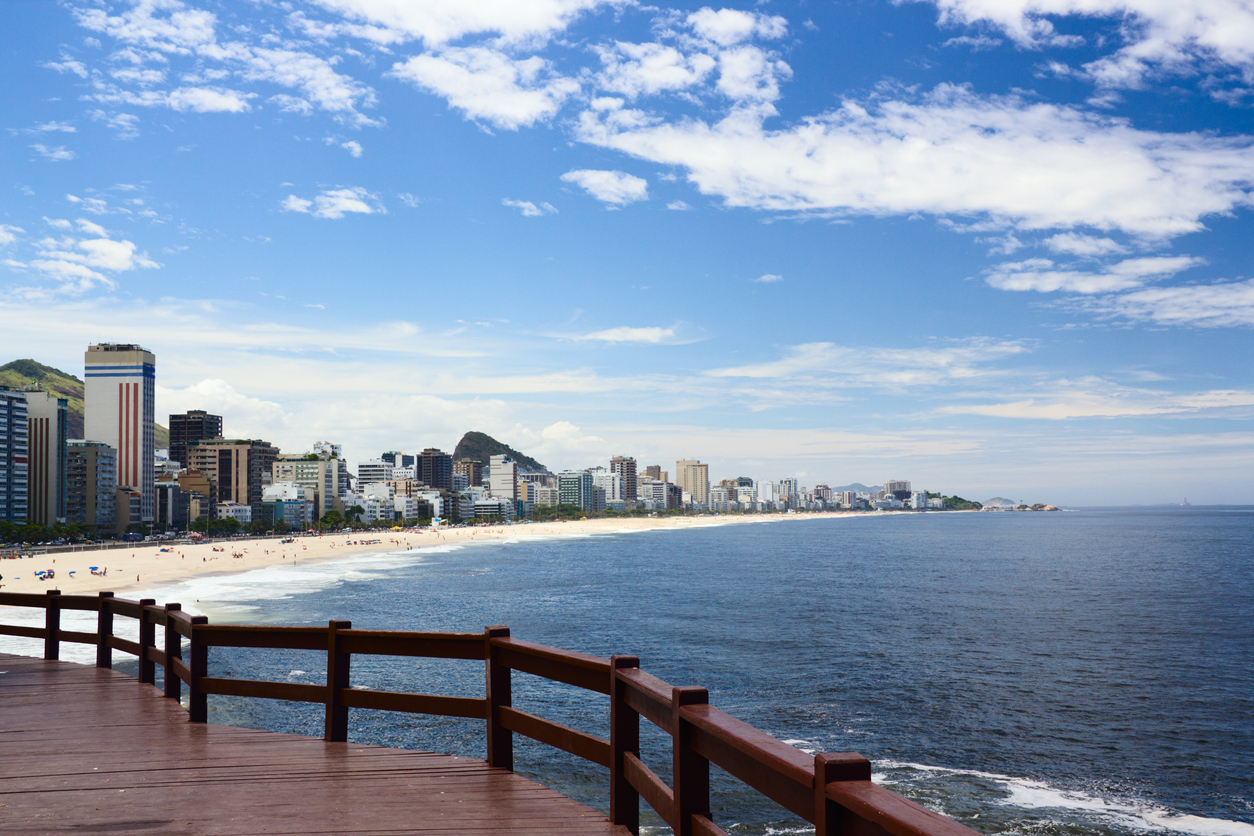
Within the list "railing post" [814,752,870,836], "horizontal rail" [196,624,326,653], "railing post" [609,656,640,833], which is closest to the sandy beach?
"horizontal rail" [196,624,326,653]

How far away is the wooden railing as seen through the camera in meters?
2.83

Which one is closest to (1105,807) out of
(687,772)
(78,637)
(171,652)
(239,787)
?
(687,772)

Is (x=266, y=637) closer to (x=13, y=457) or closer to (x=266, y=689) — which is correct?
(x=266, y=689)

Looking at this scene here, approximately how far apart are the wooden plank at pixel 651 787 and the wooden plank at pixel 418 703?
2003 mm

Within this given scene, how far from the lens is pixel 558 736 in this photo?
597 centimetres

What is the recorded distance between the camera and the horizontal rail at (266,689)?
308 inches

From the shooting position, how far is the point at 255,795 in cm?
623

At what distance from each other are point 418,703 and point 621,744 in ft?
9.21

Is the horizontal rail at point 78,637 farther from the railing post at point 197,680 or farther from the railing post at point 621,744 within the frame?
the railing post at point 621,744

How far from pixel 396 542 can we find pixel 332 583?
90561 mm

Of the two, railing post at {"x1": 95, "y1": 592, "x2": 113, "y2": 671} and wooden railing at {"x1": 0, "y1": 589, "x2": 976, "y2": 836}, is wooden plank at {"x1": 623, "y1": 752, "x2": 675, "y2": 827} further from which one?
railing post at {"x1": 95, "y1": 592, "x2": 113, "y2": 671}

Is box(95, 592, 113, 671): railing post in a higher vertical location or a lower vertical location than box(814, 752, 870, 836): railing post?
lower

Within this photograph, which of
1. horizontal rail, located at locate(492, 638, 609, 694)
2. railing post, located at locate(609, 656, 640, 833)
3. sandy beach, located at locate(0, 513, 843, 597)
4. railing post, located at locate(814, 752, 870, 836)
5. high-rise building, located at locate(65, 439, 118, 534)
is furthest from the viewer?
high-rise building, located at locate(65, 439, 118, 534)

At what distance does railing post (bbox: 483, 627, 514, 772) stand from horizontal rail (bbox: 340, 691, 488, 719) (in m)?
0.17
